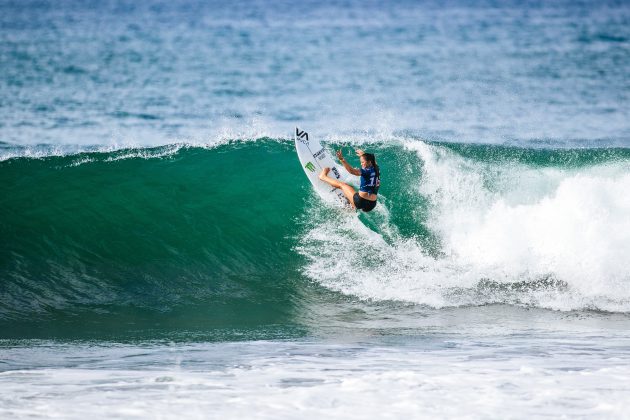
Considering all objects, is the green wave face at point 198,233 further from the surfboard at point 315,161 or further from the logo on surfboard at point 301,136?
the logo on surfboard at point 301,136

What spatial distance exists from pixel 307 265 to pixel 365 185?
135cm

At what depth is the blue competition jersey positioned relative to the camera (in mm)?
10852

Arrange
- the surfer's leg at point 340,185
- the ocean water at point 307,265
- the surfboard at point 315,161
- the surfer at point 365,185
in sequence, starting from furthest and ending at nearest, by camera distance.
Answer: the surfboard at point 315,161, the surfer's leg at point 340,185, the surfer at point 365,185, the ocean water at point 307,265

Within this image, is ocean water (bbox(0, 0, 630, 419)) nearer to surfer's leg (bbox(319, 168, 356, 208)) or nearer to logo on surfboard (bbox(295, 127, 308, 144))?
surfer's leg (bbox(319, 168, 356, 208))

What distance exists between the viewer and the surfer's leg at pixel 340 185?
1134cm

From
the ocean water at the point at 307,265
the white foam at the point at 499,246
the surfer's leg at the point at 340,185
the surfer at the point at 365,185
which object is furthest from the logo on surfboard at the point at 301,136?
the white foam at the point at 499,246

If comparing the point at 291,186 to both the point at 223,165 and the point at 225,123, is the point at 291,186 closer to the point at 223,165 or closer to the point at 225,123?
the point at 223,165

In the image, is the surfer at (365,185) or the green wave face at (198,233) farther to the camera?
the surfer at (365,185)

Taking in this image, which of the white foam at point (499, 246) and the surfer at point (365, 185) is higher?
the surfer at point (365, 185)

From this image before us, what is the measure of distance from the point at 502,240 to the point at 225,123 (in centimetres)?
1175

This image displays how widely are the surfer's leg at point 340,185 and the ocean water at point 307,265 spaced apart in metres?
0.33

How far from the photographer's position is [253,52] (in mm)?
34625

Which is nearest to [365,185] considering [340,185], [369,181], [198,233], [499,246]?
[369,181]

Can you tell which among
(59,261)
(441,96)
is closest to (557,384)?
(59,261)
